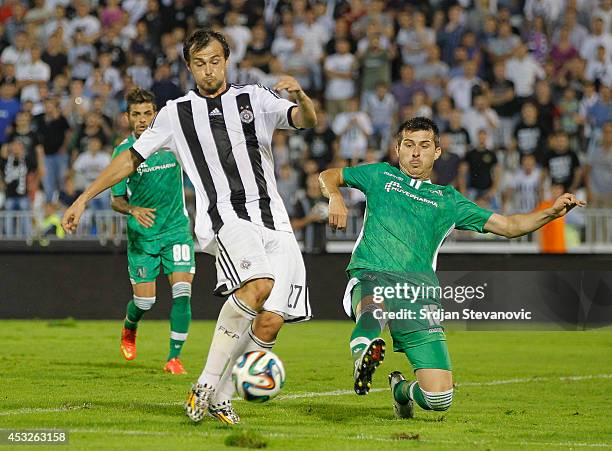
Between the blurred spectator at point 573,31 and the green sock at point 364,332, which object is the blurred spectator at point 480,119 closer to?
the blurred spectator at point 573,31

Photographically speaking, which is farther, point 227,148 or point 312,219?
point 312,219

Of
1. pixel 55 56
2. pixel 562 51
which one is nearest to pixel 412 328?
pixel 562 51

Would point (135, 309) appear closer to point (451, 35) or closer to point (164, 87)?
point (164, 87)

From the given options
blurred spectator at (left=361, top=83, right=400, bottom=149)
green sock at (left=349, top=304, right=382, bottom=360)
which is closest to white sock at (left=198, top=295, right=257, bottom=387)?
green sock at (left=349, top=304, right=382, bottom=360)

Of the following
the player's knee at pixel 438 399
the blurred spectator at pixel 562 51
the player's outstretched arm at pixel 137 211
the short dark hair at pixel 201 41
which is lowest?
the player's knee at pixel 438 399

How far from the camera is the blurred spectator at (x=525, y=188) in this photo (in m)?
16.7

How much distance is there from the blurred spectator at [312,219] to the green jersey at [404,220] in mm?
7902

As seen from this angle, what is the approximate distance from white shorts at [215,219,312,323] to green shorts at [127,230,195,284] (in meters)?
3.72

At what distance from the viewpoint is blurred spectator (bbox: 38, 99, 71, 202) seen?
18219mm

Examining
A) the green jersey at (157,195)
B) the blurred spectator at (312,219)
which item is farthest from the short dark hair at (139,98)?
the blurred spectator at (312,219)

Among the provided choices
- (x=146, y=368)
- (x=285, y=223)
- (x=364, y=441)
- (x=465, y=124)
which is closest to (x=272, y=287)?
(x=285, y=223)

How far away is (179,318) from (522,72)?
10.2 meters

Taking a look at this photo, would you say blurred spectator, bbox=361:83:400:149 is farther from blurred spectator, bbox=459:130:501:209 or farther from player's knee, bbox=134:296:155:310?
player's knee, bbox=134:296:155:310

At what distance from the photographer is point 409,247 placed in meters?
7.71
